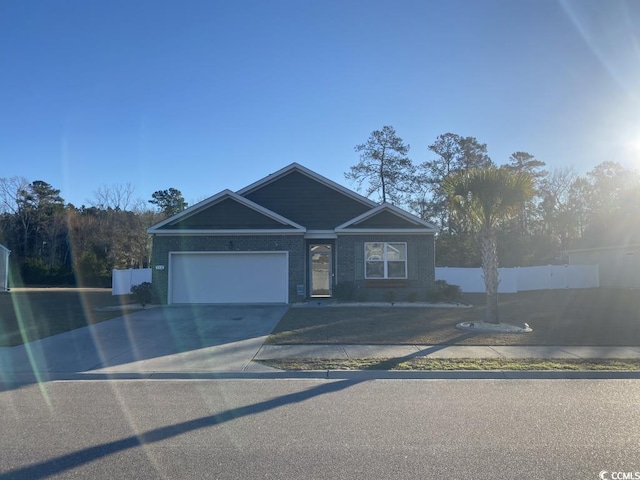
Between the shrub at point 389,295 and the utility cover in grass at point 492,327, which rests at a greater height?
the shrub at point 389,295

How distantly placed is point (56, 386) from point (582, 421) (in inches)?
297

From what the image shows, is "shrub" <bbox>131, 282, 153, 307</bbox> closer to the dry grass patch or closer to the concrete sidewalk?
the concrete sidewalk

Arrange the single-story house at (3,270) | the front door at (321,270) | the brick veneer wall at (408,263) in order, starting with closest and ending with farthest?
the brick veneer wall at (408,263)
the front door at (321,270)
the single-story house at (3,270)

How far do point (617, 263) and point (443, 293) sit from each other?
15791mm

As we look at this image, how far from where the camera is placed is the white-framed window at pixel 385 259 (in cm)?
1981

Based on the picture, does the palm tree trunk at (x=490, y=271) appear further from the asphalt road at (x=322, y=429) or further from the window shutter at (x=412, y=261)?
the window shutter at (x=412, y=261)

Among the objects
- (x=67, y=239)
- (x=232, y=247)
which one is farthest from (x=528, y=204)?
(x=67, y=239)

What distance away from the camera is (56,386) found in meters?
7.47

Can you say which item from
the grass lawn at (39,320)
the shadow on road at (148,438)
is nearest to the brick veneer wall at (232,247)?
the grass lawn at (39,320)

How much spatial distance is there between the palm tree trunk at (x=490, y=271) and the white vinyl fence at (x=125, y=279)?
2080 cm

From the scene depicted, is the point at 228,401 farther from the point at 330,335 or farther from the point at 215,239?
the point at 215,239

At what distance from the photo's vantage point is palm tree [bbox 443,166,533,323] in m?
13.2

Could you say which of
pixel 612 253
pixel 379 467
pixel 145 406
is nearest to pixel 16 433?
pixel 145 406

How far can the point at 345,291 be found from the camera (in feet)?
62.7
